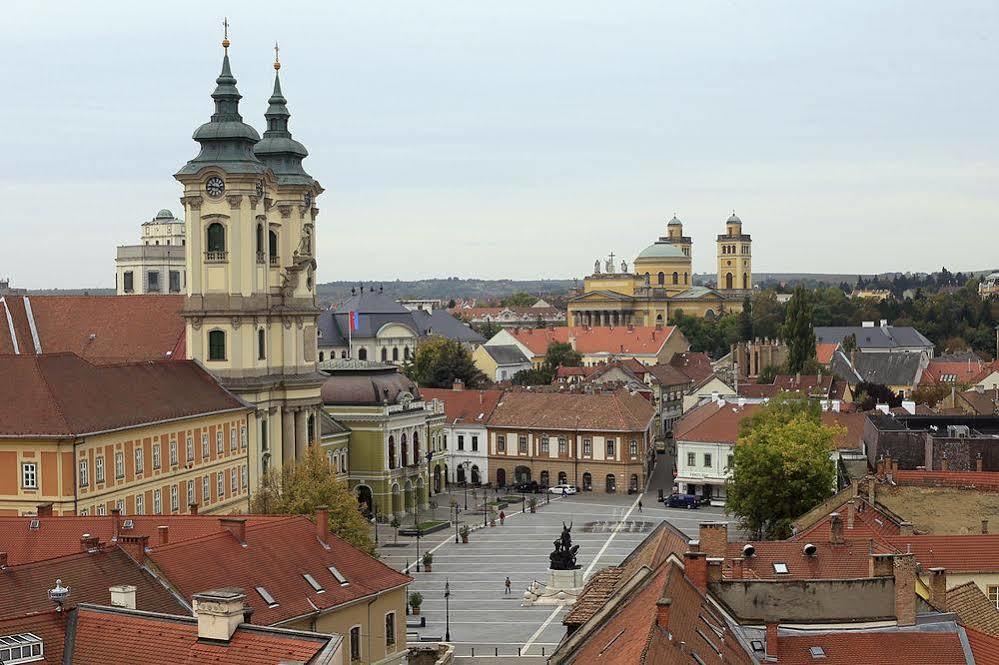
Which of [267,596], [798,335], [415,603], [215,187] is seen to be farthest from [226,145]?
[798,335]

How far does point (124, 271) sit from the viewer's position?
419 ft

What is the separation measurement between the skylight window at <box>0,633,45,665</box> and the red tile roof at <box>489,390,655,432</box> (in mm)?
72722

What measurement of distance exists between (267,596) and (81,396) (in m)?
27.2

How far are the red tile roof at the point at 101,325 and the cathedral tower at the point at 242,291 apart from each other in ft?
11.2

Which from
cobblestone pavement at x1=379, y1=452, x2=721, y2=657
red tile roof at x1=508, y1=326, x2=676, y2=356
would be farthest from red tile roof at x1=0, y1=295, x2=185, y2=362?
red tile roof at x1=508, y1=326, x2=676, y2=356

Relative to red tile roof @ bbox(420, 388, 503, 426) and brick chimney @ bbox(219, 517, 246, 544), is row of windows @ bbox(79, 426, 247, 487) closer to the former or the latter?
brick chimney @ bbox(219, 517, 246, 544)

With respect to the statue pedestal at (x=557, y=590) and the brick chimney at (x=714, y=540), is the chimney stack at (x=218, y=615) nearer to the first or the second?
the brick chimney at (x=714, y=540)

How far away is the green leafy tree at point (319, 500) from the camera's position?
58.5 metres

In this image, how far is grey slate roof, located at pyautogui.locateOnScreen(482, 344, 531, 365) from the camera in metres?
162

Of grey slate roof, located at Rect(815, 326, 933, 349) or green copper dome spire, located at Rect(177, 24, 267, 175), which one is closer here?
green copper dome spire, located at Rect(177, 24, 267, 175)

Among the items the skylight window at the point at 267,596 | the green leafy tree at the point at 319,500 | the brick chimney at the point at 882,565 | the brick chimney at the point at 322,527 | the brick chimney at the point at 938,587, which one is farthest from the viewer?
the green leafy tree at the point at 319,500

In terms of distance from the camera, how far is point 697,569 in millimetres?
35281

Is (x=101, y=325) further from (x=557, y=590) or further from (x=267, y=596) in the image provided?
(x=267, y=596)

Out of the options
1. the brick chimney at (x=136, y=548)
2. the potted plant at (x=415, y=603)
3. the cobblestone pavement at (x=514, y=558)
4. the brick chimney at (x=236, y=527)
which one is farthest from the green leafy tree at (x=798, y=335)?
the brick chimney at (x=136, y=548)
